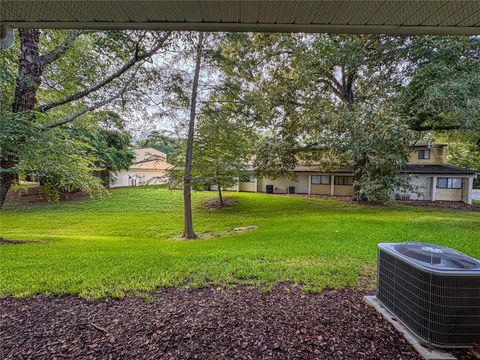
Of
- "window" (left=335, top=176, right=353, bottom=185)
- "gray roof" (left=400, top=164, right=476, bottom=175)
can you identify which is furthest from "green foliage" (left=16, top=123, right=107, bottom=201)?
"window" (left=335, top=176, right=353, bottom=185)

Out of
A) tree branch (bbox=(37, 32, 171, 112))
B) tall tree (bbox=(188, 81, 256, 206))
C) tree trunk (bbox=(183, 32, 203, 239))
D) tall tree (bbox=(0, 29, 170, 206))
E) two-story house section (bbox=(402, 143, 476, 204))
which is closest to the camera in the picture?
tall tree (bbox=(0, 29, 170, 206))

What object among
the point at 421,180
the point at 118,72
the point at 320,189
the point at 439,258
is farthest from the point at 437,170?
the point at 118,72

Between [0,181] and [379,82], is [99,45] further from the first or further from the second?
[379,82]

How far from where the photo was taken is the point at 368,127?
8.95 metres

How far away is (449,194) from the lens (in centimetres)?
1780

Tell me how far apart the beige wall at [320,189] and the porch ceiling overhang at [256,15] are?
67.6ft

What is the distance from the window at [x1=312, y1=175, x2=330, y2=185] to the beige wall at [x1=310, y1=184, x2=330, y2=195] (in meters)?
0.28

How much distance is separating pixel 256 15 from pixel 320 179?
21417 mm

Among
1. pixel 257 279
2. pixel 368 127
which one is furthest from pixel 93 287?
pixel 368 127

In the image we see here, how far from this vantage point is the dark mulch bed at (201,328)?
205 cm

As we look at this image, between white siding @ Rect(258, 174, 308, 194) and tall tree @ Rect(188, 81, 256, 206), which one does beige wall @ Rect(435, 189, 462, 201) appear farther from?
tall tree @ Rect(188, 81, 256, 206)

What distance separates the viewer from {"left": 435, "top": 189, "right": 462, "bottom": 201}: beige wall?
57.9 ft

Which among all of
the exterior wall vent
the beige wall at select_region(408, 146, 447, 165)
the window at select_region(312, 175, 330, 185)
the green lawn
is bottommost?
the green lawn

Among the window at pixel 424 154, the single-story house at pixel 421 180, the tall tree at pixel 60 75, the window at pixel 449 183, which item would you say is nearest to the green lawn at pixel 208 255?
the tall tree at pixel 60 75
